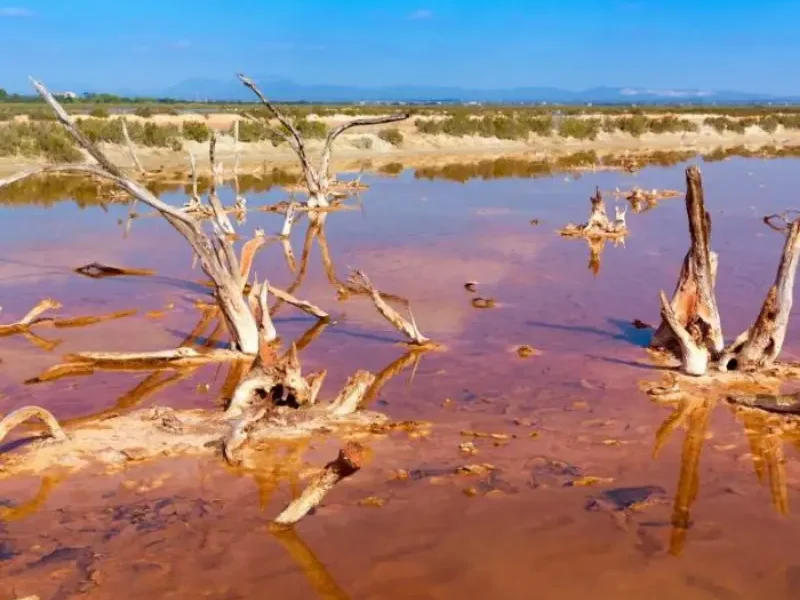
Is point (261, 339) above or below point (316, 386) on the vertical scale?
above

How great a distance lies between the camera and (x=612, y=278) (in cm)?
1340

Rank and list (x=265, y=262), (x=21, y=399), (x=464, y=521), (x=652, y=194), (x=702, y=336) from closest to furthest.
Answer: (x=464, y=521), (x=21, y=399), (x=702, y=336), (x=265, y=262), (x=652, y=194)

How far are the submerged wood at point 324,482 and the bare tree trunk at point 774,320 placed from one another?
4.88 meters

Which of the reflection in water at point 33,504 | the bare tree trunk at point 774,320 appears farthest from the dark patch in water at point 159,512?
the bare tree trunk at point 774,320

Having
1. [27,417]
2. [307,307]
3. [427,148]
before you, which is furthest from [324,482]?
[427,148]

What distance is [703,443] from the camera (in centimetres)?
674

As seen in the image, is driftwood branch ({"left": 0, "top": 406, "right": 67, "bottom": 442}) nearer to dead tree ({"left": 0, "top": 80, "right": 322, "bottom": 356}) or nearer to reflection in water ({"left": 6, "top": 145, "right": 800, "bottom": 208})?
dead tree ({"left": 0, "top": 80, "right": 322, "bottom": 356})

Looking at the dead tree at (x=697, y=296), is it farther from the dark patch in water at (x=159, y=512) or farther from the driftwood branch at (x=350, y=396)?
the dark patch in water at (x=159, y=512)

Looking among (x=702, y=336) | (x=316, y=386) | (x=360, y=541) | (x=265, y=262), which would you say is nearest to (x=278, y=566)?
(x=360, y=541)

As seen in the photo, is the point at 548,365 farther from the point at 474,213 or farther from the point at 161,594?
the point at 474,213

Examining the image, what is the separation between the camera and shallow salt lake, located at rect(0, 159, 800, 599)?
191 inches

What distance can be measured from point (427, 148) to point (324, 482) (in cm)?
3938

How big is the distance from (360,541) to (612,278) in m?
9.13

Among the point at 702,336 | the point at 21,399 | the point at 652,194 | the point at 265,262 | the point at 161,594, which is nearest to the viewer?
the point at 161,594
